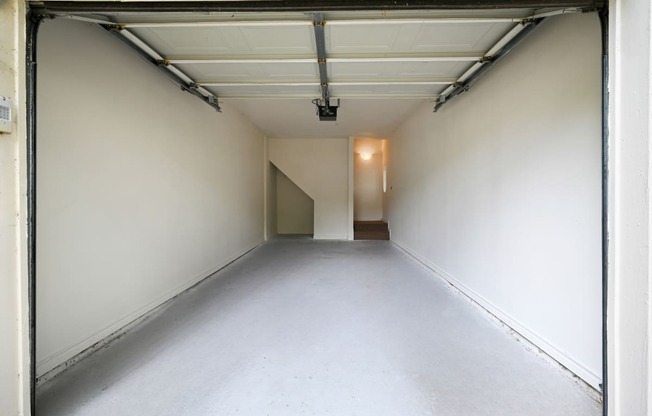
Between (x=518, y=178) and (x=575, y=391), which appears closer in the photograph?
(x=575, y=391)

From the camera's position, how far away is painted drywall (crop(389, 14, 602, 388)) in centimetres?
145

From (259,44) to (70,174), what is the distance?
1496 millimetres

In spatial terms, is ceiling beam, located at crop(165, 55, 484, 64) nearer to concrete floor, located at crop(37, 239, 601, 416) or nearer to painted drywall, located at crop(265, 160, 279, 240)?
concrete floor, located at crop(37, 239, 601, 416)

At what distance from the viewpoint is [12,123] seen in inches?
43.6

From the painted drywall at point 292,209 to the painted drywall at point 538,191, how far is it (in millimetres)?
4986

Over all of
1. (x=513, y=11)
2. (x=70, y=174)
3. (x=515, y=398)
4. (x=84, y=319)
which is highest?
(x=513, y=11)

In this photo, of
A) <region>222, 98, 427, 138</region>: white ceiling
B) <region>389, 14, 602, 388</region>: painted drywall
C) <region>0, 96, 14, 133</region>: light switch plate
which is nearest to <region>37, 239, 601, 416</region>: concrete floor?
<region>389, 14, 602, 388</region>: painted drywall

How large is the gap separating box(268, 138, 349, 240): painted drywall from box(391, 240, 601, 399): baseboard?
3.75m

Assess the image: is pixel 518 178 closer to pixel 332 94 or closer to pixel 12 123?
pixel 332 94

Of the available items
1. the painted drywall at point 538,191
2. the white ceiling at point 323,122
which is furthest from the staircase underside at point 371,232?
the painted drywall at point 538,191

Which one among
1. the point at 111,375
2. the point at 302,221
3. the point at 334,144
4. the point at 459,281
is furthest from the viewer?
the point at 302,221

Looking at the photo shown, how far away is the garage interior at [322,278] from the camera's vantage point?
143 cm

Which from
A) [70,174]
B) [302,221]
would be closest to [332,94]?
[70,174]

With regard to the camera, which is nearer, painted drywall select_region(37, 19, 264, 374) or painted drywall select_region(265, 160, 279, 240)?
painted drywall select_region(37, 19, 264, 374)
